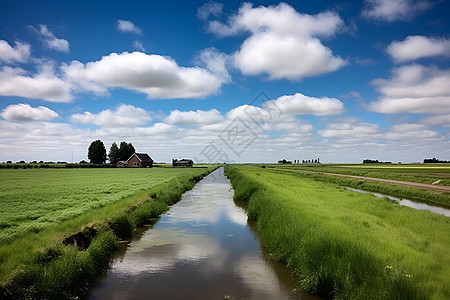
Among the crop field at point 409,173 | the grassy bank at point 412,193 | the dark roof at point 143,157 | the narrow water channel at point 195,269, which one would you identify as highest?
the dark roof at point 143,157

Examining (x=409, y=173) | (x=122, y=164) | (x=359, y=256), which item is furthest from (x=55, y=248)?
(x=122, y=164)

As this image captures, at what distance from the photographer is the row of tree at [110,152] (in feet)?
386

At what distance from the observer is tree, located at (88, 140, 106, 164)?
385 feet

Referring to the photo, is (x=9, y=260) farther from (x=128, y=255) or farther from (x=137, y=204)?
(x=137, y=204)

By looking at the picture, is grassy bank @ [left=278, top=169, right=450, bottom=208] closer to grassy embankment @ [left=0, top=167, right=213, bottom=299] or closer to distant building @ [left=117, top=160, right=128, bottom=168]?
grassy embankment @ [left=0, top=167, right=213, bottom=299]

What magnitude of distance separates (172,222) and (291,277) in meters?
9.99

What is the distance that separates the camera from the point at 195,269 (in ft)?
32.1

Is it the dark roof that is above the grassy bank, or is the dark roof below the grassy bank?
above

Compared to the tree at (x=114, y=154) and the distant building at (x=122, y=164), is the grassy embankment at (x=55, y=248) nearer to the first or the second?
the distant building at (x=122, y=164)

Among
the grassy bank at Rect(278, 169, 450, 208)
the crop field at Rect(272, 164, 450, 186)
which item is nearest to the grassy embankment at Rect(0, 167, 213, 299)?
the grassy bank at Rect(278, 169, 450, 208)

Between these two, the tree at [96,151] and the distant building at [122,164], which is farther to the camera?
the tree at [96,151]

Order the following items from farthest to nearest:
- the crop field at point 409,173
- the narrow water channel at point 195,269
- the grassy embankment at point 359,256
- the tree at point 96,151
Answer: the tree at point 96,151 → the crop field at point 409,173 → the narrow water channel at point 195,269 → the grassy embankment at point 359,256

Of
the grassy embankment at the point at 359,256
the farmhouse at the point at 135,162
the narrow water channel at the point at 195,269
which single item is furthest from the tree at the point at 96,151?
the grassy embankment at the point at 359,256

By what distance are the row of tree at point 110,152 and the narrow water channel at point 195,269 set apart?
11210 cm
